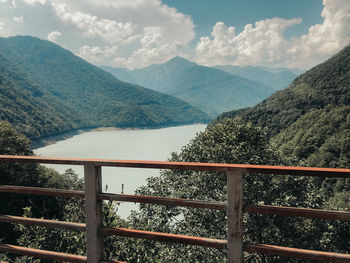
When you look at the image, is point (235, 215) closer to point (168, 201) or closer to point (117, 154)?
point (168, 201)

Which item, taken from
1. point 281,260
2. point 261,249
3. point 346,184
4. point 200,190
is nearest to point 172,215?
point 200,190

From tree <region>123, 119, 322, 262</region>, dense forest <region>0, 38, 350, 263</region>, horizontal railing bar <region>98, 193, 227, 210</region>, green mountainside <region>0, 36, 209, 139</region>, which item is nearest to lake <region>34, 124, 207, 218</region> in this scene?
green mountainside <region>0, 36, 209, 139</region>

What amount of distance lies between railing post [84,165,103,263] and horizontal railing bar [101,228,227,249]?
6cm

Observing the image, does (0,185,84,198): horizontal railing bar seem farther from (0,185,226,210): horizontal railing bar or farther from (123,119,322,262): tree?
→ (123,119,322,262): tree

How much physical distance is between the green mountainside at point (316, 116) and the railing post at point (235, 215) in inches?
988

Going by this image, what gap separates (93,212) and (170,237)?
486 mm

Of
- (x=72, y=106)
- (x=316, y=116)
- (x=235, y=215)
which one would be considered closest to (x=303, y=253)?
(x=235, y=215)

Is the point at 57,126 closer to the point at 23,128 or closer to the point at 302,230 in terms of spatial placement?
the point at 23,128

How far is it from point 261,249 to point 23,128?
74306mm

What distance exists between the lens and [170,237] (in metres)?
1.57

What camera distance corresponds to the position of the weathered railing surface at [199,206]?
51.6 inches

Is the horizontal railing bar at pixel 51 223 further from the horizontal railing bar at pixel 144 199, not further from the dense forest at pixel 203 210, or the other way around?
the dense forest at pixel 203 210

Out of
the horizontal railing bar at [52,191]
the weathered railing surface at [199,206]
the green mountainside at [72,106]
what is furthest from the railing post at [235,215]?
the green mountainside at [72,106]

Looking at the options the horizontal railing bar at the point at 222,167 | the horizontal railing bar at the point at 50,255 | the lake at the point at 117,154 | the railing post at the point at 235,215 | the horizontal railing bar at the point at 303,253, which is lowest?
the lake at the point at 117,154
